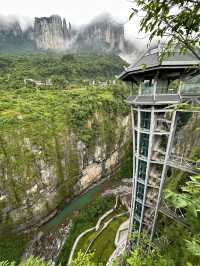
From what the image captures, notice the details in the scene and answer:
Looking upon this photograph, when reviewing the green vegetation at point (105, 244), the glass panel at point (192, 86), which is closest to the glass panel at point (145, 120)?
the glass panel at point (192, 86)

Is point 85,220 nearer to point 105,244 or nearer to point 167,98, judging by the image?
point 105,244

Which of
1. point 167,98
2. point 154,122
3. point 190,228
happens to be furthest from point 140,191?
point 167,98

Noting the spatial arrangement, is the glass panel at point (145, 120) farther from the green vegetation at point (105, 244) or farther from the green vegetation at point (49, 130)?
the green vegetation at point (49, 130)

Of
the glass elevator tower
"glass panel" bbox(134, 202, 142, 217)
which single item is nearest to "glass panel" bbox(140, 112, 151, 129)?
the glass elevator tower

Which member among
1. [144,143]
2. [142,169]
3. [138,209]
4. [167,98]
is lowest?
[138,209]

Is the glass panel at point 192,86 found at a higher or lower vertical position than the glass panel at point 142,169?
higher

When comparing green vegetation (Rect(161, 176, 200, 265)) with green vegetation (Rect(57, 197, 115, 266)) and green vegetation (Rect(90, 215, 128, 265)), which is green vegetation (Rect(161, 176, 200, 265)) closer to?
green vegetation (Rect(90, 215, 128, 265))
